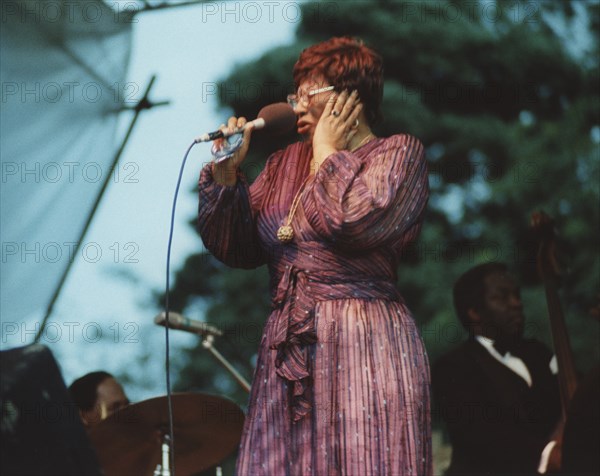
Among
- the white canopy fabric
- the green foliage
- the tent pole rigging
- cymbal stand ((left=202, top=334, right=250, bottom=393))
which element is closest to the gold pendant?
the white canopy fabric

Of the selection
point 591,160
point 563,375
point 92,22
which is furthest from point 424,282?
point 92,22

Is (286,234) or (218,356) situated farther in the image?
(218,356)

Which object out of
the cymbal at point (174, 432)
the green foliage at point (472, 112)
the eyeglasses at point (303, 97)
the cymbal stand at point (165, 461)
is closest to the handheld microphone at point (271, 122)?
the eyeglasses at point (303, 97)

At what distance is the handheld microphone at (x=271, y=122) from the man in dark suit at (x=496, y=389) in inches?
82.7

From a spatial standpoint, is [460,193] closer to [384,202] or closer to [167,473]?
[167,473]

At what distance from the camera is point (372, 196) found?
2414 mm

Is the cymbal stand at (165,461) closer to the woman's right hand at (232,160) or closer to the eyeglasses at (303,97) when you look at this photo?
the woman's right hand at (232,160)

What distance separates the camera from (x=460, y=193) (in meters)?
9.09

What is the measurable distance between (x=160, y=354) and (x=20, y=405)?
8.99 metres

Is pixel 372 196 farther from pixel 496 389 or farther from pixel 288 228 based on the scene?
pixel 496 389

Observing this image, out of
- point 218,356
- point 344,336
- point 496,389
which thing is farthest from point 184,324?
point 496,389

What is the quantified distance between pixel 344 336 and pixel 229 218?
0.44 meters

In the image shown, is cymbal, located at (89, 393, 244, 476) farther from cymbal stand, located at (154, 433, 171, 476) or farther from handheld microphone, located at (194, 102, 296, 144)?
handheld microphone, located at (194, 102, 296, 144)

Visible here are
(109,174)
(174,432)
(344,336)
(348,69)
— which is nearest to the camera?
(344,336)
